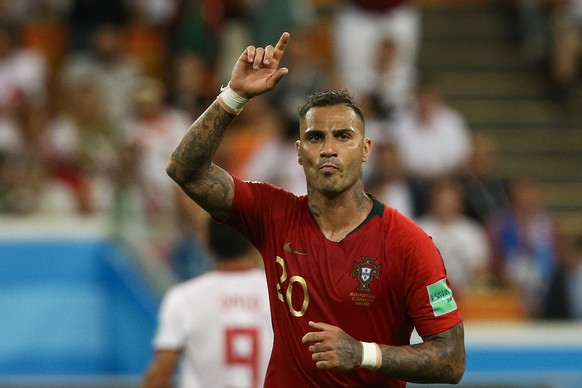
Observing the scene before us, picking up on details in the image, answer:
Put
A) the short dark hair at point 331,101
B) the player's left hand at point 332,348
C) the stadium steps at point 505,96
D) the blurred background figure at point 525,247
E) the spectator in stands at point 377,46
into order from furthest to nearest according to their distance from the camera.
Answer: the stadium steps at point 505,96
the spectator in stands at point 377,46
the blurred background figure at point 525,247
the short dark hair at point 331,101
the player's left hand at point 332,348

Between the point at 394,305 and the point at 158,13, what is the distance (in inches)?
353

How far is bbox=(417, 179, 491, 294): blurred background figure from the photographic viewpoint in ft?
34.7

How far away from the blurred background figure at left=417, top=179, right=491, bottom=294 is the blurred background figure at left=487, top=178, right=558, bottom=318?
18 centimetres

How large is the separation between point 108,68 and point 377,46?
2.55 meters

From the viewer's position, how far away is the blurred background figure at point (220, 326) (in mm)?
6582

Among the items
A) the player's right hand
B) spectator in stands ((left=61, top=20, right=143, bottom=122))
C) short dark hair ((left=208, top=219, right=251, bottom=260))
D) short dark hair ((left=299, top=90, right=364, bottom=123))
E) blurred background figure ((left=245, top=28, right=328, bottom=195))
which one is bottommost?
short dark hair ((left=208, top=219, right=251, bottom=260))

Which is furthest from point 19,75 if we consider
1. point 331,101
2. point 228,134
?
point 331,101

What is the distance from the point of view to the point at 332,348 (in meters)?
4.71

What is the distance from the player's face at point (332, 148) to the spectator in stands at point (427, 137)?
6.77m

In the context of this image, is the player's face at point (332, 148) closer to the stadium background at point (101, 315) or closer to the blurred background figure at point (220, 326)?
the blurred background figure at point (220, 326)

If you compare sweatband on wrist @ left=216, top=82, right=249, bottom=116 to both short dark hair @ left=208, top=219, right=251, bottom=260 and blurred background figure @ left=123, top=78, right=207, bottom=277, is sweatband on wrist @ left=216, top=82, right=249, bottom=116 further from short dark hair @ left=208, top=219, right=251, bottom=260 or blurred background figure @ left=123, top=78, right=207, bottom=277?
blurred background figure @ left=123, top=78, right=207, bottom=277

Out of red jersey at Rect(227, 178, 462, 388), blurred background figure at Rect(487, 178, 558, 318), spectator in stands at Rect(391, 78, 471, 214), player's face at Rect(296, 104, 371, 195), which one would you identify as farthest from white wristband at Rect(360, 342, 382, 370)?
spectator in stands at Rect(391, 78, 471, 214)

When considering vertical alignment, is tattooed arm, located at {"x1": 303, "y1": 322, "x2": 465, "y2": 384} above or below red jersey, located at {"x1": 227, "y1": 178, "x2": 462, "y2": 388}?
below

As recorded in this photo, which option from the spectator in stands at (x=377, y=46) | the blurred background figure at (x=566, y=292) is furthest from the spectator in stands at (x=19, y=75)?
the blurred background figure at (x=566, y=292)
